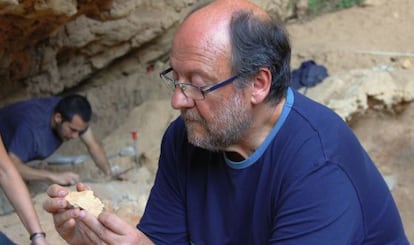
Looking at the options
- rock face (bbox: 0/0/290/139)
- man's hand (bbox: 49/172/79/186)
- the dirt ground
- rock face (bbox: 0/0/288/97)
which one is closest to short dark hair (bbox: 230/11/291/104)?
the dirt ground

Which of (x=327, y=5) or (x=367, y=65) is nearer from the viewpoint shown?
(x=367, y=65)

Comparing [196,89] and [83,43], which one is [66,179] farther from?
[196,89]

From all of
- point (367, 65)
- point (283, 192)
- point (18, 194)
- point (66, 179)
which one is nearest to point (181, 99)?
point (283, 192)

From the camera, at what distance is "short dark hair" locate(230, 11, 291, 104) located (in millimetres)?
1788

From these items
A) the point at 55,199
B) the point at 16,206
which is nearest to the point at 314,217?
the point at 55,199

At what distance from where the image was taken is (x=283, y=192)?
6.10ft

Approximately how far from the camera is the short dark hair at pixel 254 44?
1.79m

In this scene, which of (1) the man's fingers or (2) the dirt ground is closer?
(1) the man's fingers

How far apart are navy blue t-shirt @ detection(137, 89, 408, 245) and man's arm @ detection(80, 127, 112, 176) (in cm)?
293

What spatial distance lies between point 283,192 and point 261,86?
1.01 feet

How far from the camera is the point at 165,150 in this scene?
85.4 inches

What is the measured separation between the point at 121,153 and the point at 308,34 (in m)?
2.52

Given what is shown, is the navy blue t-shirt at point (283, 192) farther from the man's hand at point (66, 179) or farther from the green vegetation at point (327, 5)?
the green vegetation at point (327, 5)

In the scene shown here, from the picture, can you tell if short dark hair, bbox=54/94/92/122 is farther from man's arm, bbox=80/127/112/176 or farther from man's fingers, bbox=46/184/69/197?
man's fingers, bbox=46/184/69/197
